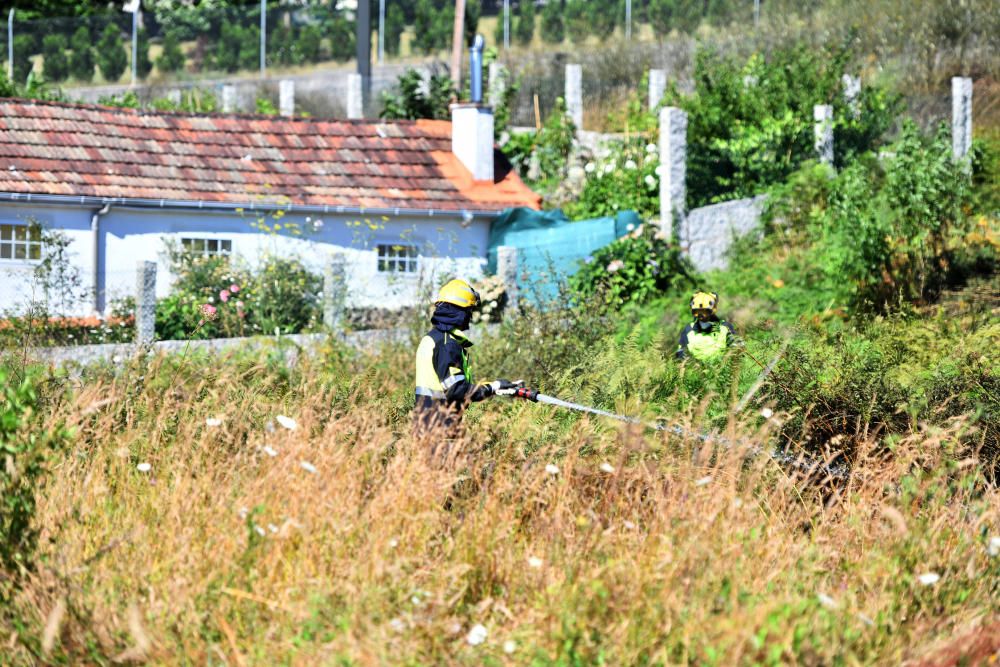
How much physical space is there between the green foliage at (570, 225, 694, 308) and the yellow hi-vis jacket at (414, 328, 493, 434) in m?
9.54

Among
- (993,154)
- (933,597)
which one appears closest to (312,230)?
(993,154)

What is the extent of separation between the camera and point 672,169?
1998 cm

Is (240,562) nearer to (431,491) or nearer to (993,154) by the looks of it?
(431,491)

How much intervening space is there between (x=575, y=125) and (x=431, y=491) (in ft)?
63.6

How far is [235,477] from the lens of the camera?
6641 millimetres

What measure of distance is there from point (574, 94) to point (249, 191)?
7674 millimetres

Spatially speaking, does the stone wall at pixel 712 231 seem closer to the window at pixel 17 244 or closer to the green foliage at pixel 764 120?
the green foliage at pixel 764 120

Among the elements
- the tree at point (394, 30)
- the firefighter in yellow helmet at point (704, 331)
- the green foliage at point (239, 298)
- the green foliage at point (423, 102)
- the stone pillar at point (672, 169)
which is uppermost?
the tree at point (394, 30)

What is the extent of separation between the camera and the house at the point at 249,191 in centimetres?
1928

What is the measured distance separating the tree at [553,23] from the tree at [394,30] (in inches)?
131

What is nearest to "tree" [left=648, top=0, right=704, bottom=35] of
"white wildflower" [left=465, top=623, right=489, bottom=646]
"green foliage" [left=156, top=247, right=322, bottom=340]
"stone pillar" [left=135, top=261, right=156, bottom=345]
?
"green foliage" [left=156, top=247, right=322, bottom=340]

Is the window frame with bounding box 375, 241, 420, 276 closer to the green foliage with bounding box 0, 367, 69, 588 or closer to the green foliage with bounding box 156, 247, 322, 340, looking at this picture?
the green foliage with bounding box 156, 247, 322, 340

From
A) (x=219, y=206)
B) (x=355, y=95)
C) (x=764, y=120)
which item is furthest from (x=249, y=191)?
(x=355, y=95)

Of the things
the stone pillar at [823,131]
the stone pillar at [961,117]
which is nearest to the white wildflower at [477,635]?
the stone pillar at [823,131]
